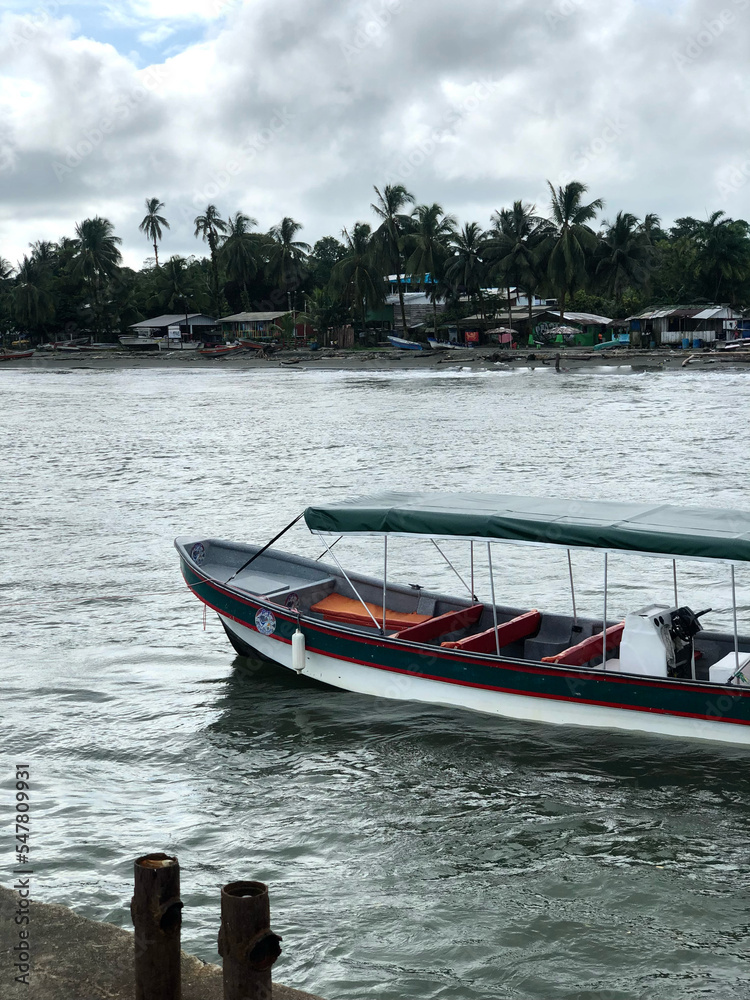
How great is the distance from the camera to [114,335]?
102000 mm

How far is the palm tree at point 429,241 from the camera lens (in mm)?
74562

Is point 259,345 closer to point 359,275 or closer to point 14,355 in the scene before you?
point 359,275

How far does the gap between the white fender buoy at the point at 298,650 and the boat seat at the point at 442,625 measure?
1.04 meters

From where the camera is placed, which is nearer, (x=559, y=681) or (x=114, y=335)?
(x=559, y=681)

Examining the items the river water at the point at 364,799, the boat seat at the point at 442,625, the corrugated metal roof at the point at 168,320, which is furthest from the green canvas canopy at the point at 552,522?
the corrugated metal roof at the point at 168,320

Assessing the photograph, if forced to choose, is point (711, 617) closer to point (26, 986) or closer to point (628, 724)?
point (628, 724)

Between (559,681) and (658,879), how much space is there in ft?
7.87

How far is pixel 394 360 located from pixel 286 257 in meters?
21.1

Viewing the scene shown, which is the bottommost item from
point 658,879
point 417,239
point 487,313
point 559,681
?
point 658,879

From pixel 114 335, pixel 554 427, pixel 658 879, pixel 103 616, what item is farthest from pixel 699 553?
pixel 114 335

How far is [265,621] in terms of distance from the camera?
11.3m

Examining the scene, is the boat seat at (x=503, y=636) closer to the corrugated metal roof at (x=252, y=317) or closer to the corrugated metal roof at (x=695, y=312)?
the corrugated metal roof at (x=695, y=312)

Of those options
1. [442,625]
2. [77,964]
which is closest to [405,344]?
[442,625]

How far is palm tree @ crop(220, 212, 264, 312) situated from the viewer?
90812 mm
